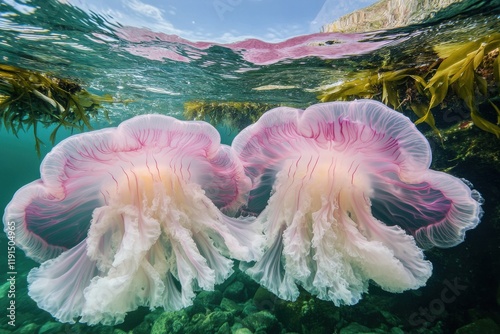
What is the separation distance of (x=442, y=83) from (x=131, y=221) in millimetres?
3479

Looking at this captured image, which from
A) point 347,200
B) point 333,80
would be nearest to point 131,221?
point 347,200

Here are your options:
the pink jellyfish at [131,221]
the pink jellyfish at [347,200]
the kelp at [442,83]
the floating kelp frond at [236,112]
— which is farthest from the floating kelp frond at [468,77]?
the floating kelp frond at [236,112]

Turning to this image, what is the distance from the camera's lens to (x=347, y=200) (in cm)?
228

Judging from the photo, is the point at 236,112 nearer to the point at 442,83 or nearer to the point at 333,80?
the point at 333,80

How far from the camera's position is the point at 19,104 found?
12.3 ft

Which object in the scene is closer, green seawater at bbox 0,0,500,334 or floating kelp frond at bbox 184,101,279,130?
green seawater at bbox 0,0,500,334

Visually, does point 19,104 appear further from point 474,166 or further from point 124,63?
point 474,166

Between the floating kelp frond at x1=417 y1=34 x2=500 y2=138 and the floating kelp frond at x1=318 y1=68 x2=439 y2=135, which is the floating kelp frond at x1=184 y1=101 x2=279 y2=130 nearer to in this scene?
the floating kelp frond at x1=318 y1=68 x2=439 y2=135

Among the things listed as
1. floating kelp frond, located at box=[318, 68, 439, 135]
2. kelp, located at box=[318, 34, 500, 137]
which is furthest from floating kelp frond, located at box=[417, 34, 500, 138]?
floating kelp frond, located at box=[318, 68, 439, 135]

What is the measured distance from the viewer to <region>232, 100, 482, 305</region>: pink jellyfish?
1.76 meters

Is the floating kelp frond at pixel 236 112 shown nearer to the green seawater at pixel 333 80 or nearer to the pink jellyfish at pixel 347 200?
the green seawater at pixel 333 80

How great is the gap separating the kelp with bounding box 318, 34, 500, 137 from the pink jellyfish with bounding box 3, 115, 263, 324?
226 centimetres

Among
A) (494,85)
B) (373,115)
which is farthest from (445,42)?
(373,115)

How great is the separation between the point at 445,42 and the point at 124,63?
663 cm
